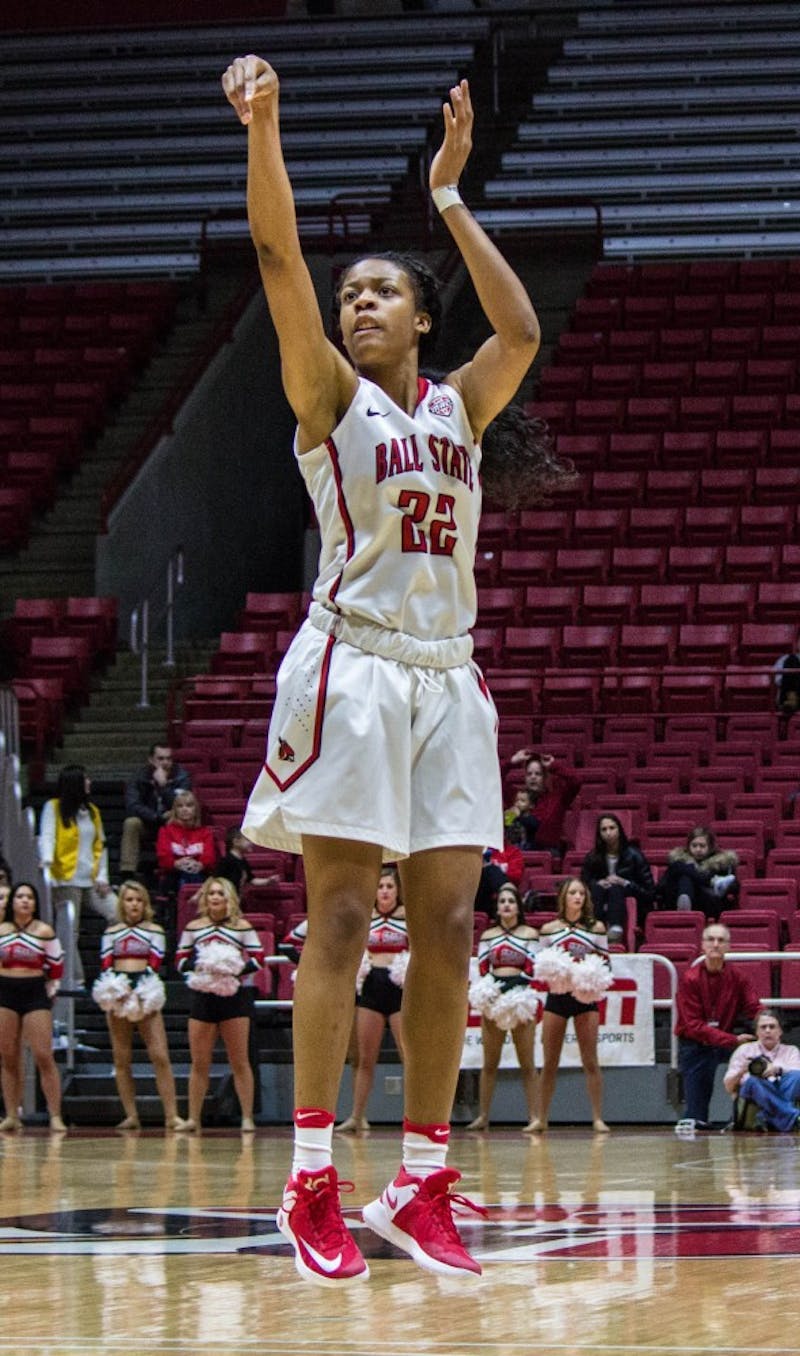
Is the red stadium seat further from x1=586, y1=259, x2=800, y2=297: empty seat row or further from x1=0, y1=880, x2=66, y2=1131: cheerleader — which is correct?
x1=0, y1=880, x2=66, y2=1131: cheerleader

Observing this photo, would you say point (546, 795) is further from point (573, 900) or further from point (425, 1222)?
point (425, 1222)

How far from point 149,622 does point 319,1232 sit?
1623 cm

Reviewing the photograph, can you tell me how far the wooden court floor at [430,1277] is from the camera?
3074 millimetres

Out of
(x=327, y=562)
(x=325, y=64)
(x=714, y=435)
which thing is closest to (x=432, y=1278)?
(x=327, y=562)

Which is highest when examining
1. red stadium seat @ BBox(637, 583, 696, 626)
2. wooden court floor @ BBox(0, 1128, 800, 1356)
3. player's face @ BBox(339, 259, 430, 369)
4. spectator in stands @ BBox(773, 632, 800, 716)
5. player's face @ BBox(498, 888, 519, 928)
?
red stadium seat @ BBox(637, 583, 696, 626)

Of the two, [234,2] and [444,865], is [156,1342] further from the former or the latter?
[234,2]

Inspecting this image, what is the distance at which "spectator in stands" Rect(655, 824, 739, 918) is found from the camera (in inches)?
516

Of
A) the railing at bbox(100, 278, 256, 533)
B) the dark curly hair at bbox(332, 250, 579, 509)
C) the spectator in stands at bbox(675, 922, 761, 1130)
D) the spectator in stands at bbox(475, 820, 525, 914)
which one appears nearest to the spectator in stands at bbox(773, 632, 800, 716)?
the spectator in stands at bbox(475, 820, 525, 914)

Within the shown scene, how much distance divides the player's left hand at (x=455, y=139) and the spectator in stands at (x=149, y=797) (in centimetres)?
1096

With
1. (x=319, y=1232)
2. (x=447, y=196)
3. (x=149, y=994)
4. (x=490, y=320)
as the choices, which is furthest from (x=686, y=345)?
(x=319, y=1232)

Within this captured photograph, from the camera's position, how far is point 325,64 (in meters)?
25.7

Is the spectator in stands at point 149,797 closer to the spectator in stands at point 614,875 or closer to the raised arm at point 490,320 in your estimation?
the spectator in stands at point 614,875

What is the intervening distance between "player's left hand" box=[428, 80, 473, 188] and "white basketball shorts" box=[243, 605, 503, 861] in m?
0.98

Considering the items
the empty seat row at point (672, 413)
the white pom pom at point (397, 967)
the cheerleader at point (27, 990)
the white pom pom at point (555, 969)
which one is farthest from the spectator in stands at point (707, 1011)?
the empty seat row at point (672, 413)
